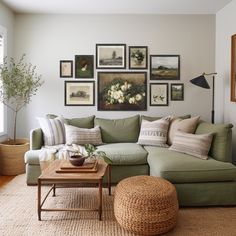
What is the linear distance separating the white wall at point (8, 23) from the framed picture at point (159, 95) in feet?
7.93

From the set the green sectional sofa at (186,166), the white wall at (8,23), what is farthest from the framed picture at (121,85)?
the white wall at (8,23)

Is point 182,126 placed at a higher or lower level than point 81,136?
higher

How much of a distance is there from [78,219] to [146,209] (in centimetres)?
73

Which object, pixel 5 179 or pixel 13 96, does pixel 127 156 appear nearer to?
pixel 5 179

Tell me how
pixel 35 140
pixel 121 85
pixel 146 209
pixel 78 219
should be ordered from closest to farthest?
pixel 146 209
pixel 78 219
pixel 35 140
pixel 121 85

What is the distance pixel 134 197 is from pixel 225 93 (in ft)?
8.71

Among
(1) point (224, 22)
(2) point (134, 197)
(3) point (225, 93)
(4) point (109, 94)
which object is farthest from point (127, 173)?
(1) point (224, 22)

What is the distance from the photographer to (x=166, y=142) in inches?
155

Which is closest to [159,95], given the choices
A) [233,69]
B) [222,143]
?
[233,69]

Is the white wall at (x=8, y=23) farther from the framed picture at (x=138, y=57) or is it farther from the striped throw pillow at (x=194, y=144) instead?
the striped throw pillow at (x=194, y=144)

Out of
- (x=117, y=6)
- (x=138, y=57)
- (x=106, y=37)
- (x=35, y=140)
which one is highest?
(x=117, y=6)

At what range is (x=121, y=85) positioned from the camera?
4570mm

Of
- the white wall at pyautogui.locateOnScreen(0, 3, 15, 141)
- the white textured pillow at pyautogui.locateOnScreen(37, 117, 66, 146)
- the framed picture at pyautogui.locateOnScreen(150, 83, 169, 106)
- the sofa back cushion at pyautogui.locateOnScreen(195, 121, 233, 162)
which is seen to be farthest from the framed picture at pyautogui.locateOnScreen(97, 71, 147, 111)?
the sofa back cushion at pyautogui.locateOnScreen(195, 121, 233, 162)

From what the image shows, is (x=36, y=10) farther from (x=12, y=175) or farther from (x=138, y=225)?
(x=138, y=225)
